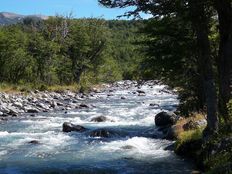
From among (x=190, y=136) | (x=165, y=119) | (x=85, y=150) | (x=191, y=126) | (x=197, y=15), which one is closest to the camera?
(x=197, y=15)

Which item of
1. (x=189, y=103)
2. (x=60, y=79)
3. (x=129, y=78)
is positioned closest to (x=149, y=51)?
(x=189, y=103)

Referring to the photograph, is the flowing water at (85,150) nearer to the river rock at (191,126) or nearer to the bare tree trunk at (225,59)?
the river rock at (191,126)

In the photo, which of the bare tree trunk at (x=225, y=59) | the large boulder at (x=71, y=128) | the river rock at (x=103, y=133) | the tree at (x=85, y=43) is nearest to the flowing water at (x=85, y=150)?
the river rock at (x=103, y=133)

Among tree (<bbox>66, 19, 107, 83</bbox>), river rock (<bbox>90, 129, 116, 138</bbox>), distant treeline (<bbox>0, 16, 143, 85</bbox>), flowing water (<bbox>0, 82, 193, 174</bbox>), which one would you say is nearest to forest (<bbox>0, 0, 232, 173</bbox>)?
flowing water (<bbox>0, 82, 193, 174</bbox>)

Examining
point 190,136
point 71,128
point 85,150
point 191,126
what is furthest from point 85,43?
point 190,136

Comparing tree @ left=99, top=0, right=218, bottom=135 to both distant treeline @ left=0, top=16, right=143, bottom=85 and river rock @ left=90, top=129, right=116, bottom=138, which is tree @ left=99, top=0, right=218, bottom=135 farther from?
distant treeline @ left=0, top=16, right=143, bottom=85

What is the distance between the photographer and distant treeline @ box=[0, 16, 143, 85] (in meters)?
65.4

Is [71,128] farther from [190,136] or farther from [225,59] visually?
[225,59]

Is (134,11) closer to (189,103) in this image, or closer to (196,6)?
(196,6)

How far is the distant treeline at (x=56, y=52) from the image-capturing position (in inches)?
2574

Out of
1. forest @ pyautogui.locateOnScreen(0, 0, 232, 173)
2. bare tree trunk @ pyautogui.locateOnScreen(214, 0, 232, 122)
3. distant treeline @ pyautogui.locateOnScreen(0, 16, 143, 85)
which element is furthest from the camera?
distant treeline @ pyautogui.locateOnScreen(0, 16, 143, 85)

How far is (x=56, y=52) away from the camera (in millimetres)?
72812

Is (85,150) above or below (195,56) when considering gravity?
below

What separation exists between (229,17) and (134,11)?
3.85 m
